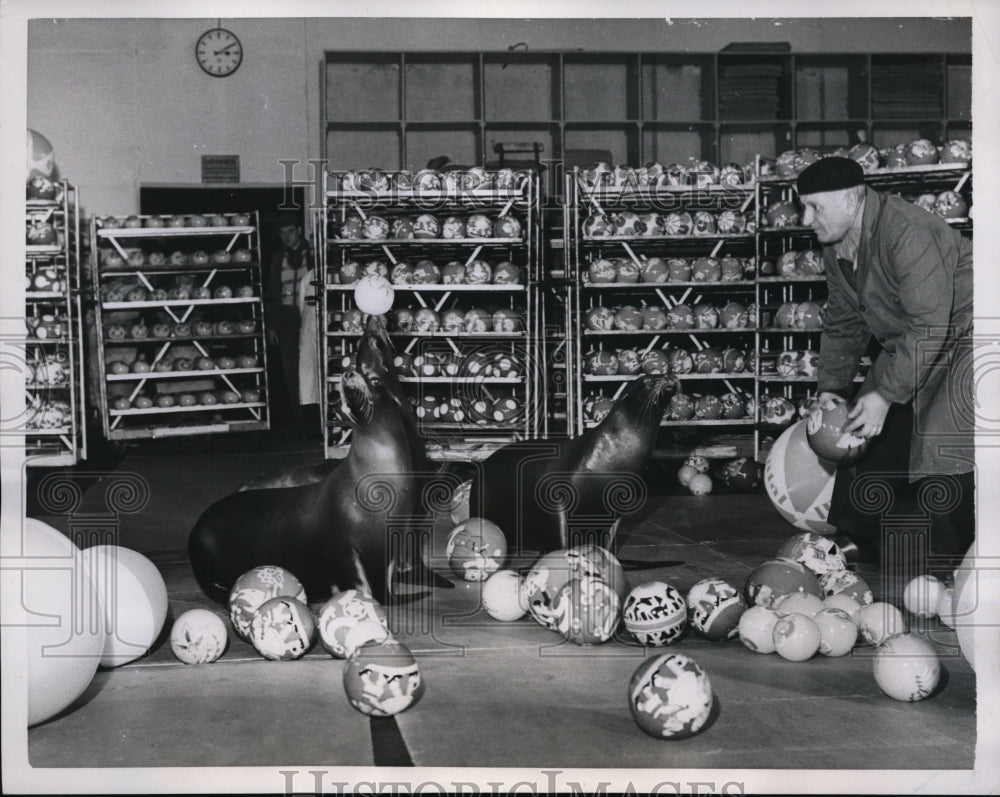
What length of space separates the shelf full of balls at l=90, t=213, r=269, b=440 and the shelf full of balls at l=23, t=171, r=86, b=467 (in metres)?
0.36

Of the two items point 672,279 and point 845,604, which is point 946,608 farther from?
point 672,279

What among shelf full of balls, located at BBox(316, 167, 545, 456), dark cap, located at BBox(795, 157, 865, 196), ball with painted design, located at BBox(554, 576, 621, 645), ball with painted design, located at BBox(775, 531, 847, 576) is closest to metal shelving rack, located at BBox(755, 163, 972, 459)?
shelf full of balls, located at BBox(316, 167, 545, 456)

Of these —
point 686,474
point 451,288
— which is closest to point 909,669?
point 686,474

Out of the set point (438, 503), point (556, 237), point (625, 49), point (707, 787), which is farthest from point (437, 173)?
point (707, 787)

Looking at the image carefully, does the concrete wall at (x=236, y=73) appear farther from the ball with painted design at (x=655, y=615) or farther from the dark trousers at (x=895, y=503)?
the ball with painted design at (x=655, y=615)

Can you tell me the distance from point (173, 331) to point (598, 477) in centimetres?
631

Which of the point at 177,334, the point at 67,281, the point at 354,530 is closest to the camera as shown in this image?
the point at 354,530

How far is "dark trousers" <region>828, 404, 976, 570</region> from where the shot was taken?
4.78 metres

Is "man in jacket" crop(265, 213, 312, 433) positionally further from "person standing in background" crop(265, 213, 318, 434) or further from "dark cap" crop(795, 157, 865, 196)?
"dark cap" crop(795, 157, 865, 196)

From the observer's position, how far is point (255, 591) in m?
3.85

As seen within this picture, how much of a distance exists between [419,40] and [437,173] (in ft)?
10.8

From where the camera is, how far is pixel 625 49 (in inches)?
442

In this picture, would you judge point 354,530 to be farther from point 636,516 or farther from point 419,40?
point 419,40

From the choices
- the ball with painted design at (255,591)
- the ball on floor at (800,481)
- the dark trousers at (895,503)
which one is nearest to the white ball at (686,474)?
the ball on floor at (800,481)
